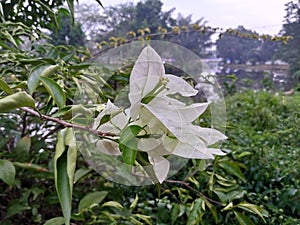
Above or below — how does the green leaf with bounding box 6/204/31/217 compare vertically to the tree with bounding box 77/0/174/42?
below

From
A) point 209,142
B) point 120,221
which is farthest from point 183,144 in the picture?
point 120,221

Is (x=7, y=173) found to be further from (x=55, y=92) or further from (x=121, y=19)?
(x=121, y=19)

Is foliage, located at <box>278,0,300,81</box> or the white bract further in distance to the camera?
foliage, located at <box>278,0,300,81</box>

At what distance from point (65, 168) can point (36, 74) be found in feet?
0.40

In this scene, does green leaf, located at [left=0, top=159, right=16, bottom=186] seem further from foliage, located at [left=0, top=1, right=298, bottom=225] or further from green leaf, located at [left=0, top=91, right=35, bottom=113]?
green leaf, located at [left=0, top=91, right=35, bottom=113]

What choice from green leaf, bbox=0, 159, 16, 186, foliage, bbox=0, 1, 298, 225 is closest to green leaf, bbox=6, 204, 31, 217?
foliage, bbox=0, 1, 298, 225

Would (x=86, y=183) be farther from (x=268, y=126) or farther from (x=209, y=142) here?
(x=268, y=126)

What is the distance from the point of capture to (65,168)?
0.83 ft

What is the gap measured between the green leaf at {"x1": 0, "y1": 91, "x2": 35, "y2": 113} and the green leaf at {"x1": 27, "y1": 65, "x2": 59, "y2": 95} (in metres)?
0.06

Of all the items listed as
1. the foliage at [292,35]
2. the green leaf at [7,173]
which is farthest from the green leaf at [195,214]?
the foliage at [292,35]

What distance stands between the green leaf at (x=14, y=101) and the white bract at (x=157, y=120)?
5 centimetres

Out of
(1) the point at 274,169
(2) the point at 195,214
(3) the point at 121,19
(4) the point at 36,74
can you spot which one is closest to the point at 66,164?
(4) the point at 36,74

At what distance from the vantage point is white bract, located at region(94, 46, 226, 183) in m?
0.23

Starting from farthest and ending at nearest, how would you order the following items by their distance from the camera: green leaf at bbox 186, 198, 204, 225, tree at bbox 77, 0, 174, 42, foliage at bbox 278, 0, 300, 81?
foliage at bbox 278, 0, 300, 81 < tree at bbox 77, 0, 174, 42 < green leaf at bbox 186, 198, 204, 225
